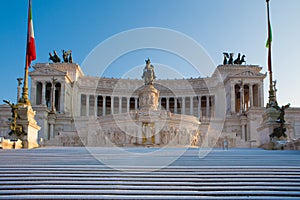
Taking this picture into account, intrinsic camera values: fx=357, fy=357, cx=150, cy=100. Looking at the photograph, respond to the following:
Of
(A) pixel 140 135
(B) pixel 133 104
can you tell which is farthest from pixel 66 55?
(A) pixel 140 135

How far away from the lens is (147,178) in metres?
10.5

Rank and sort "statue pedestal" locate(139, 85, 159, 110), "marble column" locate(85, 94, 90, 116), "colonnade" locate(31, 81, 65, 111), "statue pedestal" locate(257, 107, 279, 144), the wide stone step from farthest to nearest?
"marble column" locate(85, 94, 90, 116)
"colonnade" locate(31, 81, 65, 111)
"statue pedestal" locate(139, 85, 159, 110)
"statue pedestal" locate(257, 107, 279, 144)
the wide stone step

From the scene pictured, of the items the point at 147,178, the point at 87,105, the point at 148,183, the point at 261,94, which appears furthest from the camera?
the point at 87,105

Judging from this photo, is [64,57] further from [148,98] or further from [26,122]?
[26,122]

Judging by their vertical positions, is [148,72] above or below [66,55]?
below

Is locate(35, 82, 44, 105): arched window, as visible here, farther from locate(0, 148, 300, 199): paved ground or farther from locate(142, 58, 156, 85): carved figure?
locate(0, 148, 300, 199): paved ground

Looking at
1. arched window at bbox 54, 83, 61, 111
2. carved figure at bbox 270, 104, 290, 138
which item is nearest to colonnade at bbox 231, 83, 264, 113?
arched window at bbox 54, 83, 61, 111

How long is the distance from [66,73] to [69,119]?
12.4 metres

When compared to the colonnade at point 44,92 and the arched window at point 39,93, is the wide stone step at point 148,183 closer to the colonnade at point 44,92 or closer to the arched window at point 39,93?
the colonnade at point 44,92

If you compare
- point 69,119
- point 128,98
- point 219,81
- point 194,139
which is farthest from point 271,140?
point 128,98

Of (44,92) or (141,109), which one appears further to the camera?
(44,92)

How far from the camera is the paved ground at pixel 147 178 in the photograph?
364 inches

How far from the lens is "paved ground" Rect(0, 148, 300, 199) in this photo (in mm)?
9242

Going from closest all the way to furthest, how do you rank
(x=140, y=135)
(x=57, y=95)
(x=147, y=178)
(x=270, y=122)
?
1. (x=147, y=178)
2. (x=270, y=122)
3. (x=140, y=135)
4. (x=57, y=95)
